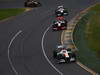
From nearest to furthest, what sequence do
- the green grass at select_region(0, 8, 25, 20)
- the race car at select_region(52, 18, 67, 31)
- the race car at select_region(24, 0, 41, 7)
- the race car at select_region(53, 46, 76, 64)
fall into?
the race car at select_region(53, 46, 76, 64)
the race car at select_region(52, 18, 67, 31)
the green grass at select_region(0, 8, 25, 20)
the race car at select_region(24, 0, 41, 7)

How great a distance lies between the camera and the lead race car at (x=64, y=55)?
47744 millimetres

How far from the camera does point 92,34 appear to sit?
59.0m

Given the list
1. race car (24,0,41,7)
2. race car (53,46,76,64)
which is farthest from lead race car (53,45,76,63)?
race car (24,0,41,7)

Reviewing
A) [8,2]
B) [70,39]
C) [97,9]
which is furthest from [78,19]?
[8,2]

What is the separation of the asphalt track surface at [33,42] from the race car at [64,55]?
0.76m

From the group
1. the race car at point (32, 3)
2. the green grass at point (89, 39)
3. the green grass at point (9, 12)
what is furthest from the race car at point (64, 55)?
the race car at point (32, 3)

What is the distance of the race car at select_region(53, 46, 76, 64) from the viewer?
47744 millimetres

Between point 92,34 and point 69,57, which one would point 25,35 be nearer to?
point 92,34

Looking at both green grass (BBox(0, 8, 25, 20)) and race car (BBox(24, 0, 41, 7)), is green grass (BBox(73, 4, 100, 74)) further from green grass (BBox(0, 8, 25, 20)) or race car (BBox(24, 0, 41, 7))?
green grass (BBox(0, 8, 25, 20))

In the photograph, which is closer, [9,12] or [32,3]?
[9,12]

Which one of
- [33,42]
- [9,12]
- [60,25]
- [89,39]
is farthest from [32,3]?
[89,39]

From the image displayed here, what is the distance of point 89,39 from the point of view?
56500 mm

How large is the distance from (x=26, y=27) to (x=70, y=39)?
13.3 metres

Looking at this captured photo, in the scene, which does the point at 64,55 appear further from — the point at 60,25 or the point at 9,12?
the point at 9,12
